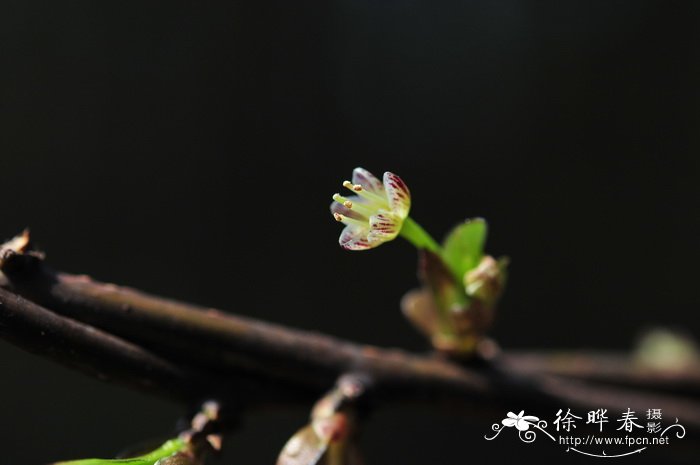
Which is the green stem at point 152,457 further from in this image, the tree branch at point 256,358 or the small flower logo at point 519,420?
the small flower logo at point 519,420

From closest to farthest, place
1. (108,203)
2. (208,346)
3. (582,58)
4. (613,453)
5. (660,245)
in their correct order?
(208,346), (613,453), (108,203), (660,245), (582,58)

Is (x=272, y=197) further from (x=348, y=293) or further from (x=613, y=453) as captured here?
(x=613, y=453)

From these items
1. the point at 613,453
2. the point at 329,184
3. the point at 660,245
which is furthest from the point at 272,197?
the point at 613,453

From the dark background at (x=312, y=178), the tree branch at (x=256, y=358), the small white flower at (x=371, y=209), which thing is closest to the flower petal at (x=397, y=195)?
the small white flower at (x=371, y=209)

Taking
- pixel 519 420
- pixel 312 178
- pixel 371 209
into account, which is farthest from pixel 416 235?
pixel 312 178

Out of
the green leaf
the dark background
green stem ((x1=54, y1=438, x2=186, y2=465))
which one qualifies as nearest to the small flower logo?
the green leaf

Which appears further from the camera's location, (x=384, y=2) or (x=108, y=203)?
(x=384, y=2)

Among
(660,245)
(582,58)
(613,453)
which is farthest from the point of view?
(582,58)
